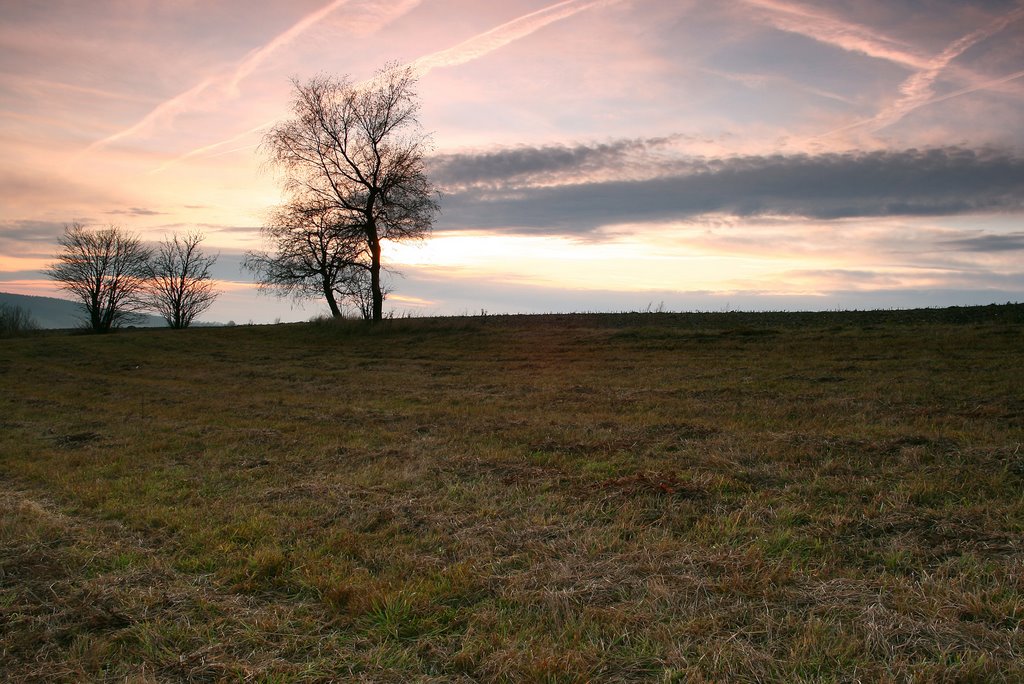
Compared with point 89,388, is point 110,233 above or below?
above

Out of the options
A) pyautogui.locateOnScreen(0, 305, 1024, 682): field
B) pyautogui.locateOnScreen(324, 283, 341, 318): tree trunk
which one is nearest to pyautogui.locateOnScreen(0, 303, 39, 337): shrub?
pyautogui.locateOnScreen(324, 283, 341, 318): tree trunk

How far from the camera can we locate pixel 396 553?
584cm

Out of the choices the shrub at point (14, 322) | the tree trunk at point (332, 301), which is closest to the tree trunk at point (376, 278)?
the tree trunk at point (332, 301)

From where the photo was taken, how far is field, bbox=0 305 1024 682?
13.6 ft

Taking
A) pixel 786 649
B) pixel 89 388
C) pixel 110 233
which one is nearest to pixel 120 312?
pixel 110 233

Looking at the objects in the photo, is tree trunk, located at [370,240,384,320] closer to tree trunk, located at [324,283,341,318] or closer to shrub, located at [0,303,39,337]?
tree trunk, located at [324,283,341,318]

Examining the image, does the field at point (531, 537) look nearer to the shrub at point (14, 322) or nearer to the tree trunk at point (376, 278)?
the tree trunk at point (376, 278)

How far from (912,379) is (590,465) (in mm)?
10379

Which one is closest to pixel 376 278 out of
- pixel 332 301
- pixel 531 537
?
pixel 332 301

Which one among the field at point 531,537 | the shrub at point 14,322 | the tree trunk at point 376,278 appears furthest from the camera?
the shrub at point 14,322

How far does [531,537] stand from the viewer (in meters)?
6.13

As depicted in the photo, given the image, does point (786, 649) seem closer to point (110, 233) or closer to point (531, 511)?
point (531, 511)

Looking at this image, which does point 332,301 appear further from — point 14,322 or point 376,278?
point 14,322

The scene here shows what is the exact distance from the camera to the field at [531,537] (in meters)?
4.15
